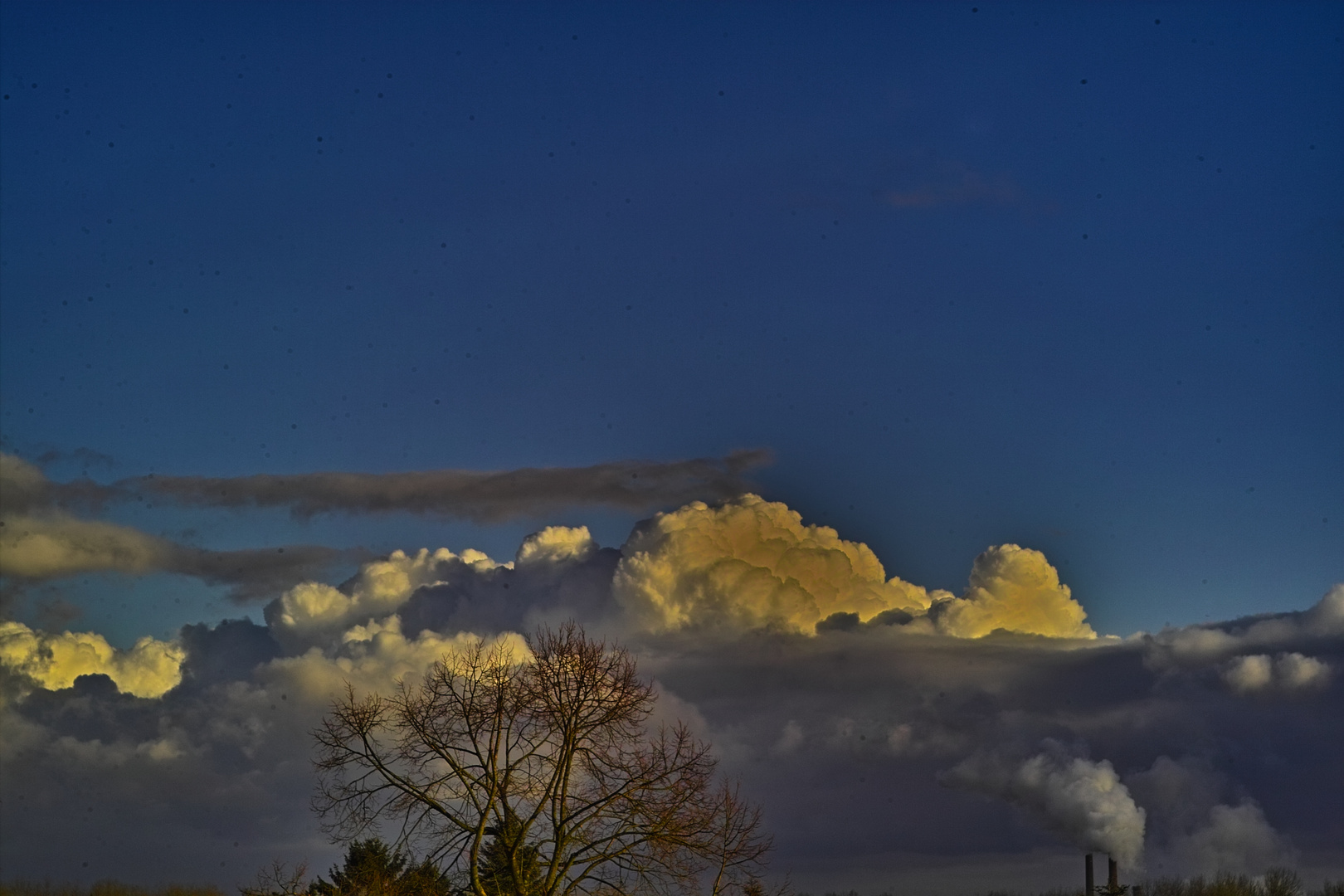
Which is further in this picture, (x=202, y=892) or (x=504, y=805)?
(x=202, y=892)

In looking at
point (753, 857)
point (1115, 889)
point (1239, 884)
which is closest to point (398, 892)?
point (753, 857)

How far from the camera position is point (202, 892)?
70688 mm

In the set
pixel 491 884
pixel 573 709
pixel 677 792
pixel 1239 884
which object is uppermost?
pixel 573 709

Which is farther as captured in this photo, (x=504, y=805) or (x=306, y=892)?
(x=306, y=892)

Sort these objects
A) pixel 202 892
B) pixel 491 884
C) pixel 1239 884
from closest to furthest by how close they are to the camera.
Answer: pixel 491 884, pixel 202 892, pixel 1239 884

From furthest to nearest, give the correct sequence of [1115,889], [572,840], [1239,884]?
[1239,884] → [1115,889] → [572,840]

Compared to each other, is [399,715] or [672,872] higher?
[399,715]

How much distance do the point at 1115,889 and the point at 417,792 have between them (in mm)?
86938

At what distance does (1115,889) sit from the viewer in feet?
320

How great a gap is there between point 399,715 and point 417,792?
1472 mm

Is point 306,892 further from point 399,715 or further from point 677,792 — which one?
point 677,792

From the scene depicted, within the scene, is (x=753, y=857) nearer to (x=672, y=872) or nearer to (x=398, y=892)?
(x=672, y=872)

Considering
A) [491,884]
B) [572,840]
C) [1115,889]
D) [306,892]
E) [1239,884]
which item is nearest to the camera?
[572,840]

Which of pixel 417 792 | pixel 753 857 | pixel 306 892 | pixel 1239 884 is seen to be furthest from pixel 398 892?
pixel 1239 884
